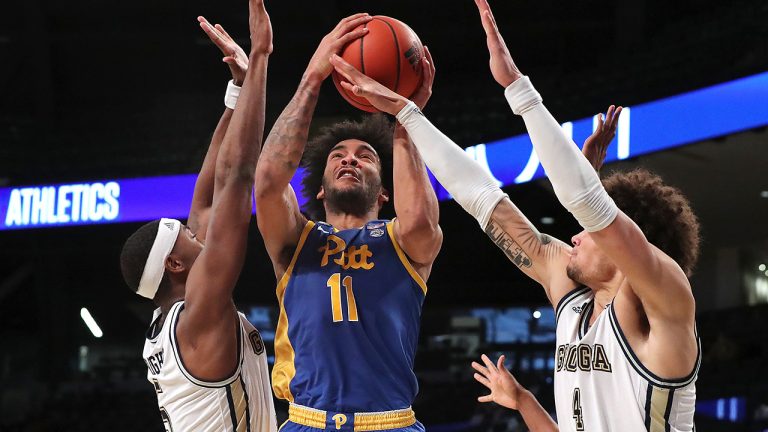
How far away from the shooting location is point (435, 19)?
13594 mm

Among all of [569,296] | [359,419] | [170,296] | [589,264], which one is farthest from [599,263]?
[170,296]

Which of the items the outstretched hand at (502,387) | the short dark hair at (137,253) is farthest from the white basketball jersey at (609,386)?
the short dark hair at (137,253)

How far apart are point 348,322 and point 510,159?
18.6 ft

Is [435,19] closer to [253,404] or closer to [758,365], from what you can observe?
[758,365]

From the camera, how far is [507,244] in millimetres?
2904

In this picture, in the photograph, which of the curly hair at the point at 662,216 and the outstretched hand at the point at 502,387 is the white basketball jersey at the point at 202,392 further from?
the curly hair at the point at 662,216

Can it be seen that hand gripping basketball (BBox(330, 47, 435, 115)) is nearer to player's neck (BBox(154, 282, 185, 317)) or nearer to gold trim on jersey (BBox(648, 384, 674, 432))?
player's neck (BBox(154, 282, 185, 317))

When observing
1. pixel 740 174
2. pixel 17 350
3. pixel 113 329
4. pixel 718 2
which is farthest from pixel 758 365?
pixel 17 350

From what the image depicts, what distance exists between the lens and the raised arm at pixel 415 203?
3023mm

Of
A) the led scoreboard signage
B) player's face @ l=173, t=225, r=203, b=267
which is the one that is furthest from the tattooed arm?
the led scoreboard signage

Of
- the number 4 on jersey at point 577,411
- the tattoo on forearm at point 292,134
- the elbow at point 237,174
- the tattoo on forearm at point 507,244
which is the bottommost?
the number 4 on jersey at point 577,411

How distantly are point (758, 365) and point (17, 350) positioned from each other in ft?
33.4

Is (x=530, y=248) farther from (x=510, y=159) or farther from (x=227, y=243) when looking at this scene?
(x=510, y=159)

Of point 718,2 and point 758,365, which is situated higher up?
point 718,2
